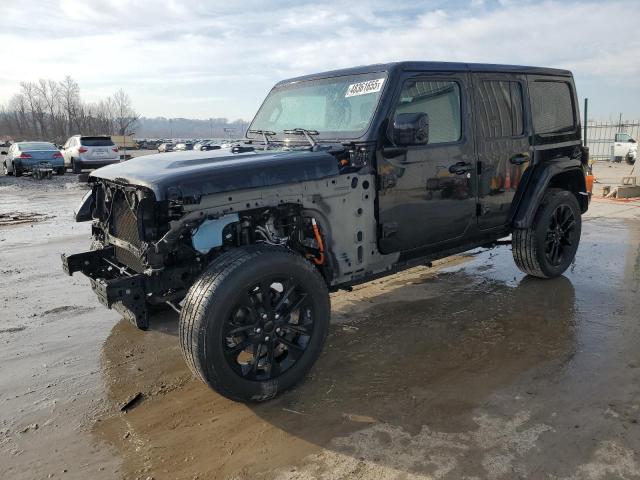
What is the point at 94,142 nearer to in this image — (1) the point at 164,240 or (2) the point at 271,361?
(1) the point at 164,240

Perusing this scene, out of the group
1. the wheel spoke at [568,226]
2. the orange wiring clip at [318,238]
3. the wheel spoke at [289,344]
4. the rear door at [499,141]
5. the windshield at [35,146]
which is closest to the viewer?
the wheel spoke at [289,344]

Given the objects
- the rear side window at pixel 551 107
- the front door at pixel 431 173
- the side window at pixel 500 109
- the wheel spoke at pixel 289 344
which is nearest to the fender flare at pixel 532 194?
the rear side window at pixel 551 107

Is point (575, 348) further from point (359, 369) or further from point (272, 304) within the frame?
point (272, 304)

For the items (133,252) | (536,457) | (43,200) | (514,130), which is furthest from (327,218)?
(43,200)

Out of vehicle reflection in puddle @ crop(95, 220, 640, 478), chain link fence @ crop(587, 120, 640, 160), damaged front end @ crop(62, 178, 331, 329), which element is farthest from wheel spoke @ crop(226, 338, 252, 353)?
chain link fence @ crop(587, 120, 640, 160)

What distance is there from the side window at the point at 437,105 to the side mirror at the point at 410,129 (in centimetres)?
25

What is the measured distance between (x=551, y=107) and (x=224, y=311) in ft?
13.7

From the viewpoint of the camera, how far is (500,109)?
15.8 feet

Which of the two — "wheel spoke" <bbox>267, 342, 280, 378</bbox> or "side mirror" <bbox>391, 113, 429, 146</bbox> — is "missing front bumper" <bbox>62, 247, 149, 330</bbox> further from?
Result: "side mirror" <bbox>391, 113, 429, 146</bbox>

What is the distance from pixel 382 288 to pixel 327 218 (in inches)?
83.3

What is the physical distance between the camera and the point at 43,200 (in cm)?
1362

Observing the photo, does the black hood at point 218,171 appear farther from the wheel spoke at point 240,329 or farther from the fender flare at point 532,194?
the fender flare at point 532,194

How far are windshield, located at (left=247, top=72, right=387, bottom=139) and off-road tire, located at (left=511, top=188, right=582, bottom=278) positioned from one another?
2.29 metres

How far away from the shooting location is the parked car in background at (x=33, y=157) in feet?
65.9
